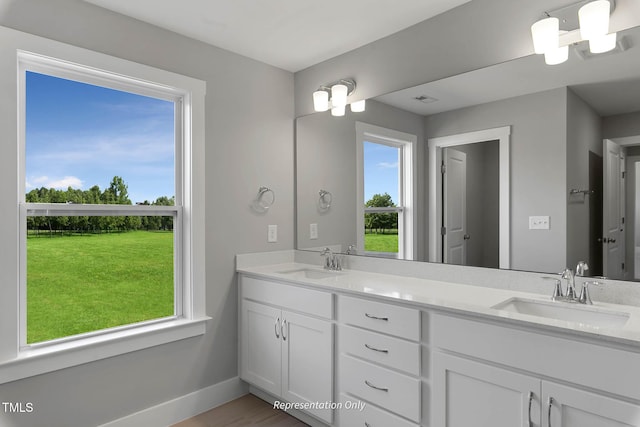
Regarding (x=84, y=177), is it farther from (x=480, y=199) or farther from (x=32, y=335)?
(x=480, y=199)

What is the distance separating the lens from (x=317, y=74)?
2.87 metres

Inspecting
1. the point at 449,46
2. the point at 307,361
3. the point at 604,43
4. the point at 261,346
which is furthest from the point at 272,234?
the point at 604,43

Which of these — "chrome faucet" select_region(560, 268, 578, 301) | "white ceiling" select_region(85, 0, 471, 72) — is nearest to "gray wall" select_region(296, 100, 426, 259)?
"white ceiling" select_region(85, 0, 471, 72)

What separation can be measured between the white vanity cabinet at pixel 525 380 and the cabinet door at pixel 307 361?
0.64 meters

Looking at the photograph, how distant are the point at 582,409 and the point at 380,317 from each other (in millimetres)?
833

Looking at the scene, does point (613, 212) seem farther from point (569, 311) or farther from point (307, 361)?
point (307, 361)

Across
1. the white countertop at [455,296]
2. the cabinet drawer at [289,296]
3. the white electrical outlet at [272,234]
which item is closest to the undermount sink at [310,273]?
the white countertop at [455,296]

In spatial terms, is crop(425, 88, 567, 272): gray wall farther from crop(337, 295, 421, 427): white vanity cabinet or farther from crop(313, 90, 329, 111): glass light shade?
crop(313, 90, 329, 111): glass light shade

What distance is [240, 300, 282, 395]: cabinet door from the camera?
242cm

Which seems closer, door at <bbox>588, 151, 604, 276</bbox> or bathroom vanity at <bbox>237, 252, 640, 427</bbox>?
bathroom vanity at <bbox>237, 252, 640, 427</bbox>

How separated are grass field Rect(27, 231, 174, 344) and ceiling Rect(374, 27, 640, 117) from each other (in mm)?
1859

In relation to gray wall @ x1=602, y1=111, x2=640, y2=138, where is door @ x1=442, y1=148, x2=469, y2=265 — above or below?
below

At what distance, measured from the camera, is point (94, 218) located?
2.19 metres

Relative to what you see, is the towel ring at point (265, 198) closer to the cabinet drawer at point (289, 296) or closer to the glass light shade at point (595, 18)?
the cabinet drawer at point (289, 296)
